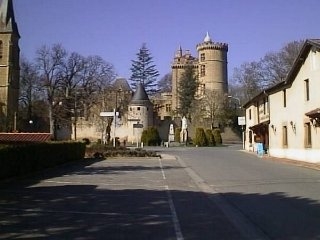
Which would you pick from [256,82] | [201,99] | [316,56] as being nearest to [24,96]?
[201,99]

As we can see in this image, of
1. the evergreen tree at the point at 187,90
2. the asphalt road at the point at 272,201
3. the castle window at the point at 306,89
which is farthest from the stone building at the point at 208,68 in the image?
the asphalt road at the point at 272,201

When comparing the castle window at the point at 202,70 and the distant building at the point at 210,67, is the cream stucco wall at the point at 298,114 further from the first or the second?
the castle window at the point at 202,70

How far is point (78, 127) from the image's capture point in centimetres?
8700

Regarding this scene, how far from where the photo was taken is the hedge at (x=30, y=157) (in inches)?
695

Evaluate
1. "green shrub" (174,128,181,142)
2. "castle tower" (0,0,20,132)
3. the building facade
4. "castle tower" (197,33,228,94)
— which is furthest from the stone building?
the building facade

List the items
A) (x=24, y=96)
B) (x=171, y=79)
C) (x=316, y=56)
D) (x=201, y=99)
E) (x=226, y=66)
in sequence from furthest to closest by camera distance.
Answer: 1. (x=171, y=79)
2. (x=226, y=66)
3. (x=201, y=99)
4. (x=24, y=96)
5. (x=316, y=56)

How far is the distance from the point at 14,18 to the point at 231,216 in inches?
3418

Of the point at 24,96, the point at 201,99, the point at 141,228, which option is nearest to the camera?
the point at 141,228

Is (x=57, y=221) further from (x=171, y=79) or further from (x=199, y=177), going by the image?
(x=171, y=79)

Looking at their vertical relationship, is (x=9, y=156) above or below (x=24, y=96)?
below

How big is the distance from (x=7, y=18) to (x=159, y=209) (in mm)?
83738

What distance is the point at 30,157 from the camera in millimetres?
21016

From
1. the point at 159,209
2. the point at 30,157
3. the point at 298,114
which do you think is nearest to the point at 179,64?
the point at 298,114

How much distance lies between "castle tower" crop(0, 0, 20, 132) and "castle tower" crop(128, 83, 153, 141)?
20037 mm
